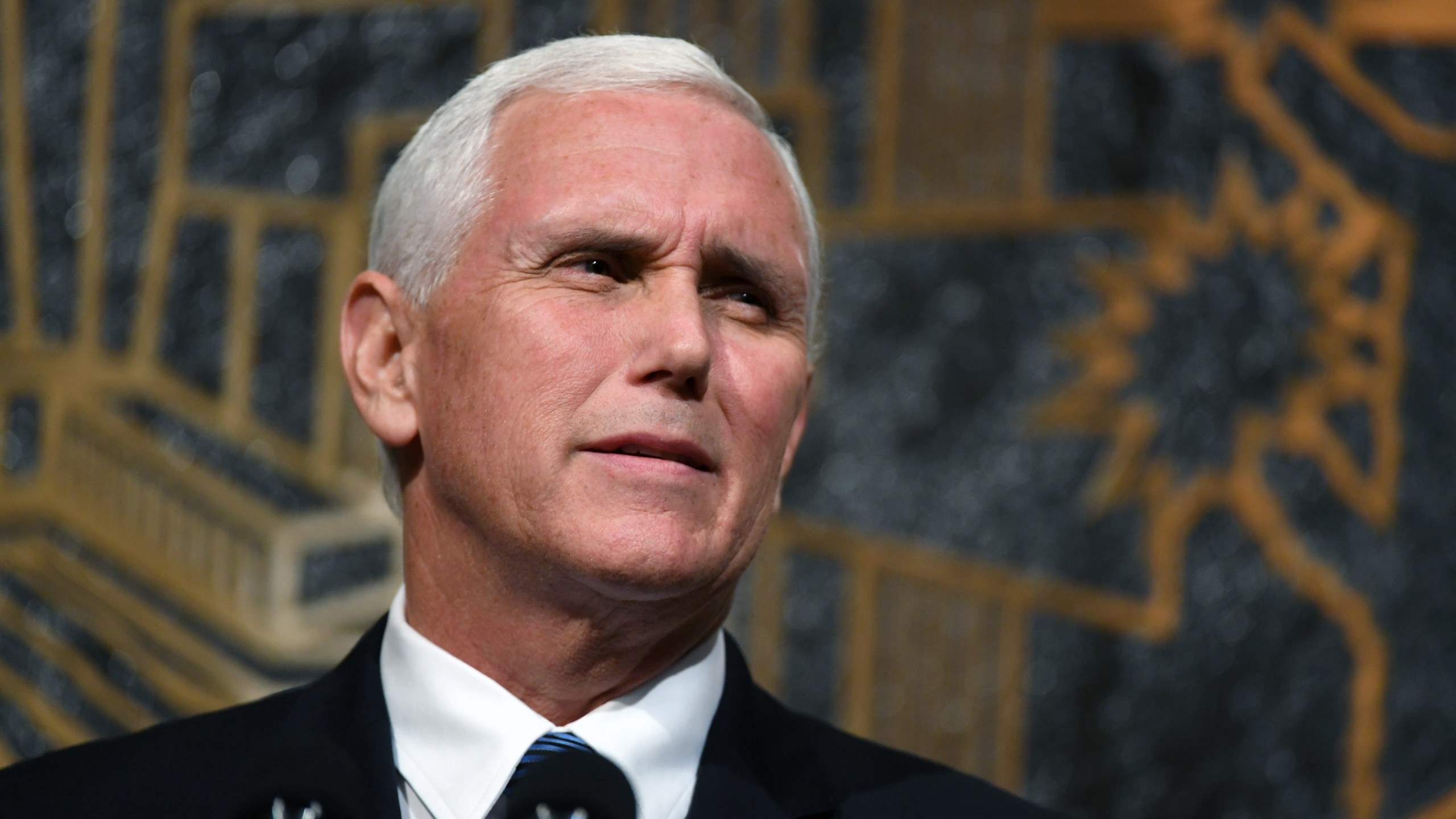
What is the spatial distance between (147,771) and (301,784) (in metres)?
0.26

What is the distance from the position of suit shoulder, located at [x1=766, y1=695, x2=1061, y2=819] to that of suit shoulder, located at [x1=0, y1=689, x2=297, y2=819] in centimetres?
45

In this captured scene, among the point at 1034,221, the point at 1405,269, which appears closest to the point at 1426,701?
the point at 1405,269

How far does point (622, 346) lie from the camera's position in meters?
1.13

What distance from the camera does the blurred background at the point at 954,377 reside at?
5.93ft

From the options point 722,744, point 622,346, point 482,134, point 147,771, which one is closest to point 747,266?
point 622,346

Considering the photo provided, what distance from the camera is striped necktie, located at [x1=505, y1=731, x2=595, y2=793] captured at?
112 centimetres

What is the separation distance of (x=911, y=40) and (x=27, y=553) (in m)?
1.39

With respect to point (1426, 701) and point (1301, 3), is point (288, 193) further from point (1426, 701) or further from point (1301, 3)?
point (1426, 701)

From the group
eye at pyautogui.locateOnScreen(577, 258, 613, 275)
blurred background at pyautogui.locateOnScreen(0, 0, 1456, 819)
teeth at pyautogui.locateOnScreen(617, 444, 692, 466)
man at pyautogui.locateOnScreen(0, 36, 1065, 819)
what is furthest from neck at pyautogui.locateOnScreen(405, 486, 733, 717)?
blurred background at pyautogui.locateOnScreen(0, 0, 1456, 819)

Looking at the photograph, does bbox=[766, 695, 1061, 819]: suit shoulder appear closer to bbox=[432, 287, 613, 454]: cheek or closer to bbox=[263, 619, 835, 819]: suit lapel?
bbox=[263, 619, 835, 819]: suit lapel

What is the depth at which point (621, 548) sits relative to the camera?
1074 mm

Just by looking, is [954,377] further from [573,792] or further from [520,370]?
[573,792]

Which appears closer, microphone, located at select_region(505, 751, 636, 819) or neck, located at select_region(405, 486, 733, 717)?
microphone, located at select_region(505, 751, 636, 819)

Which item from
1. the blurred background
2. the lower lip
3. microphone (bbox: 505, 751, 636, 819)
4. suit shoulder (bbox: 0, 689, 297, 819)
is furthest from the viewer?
the blurred background
